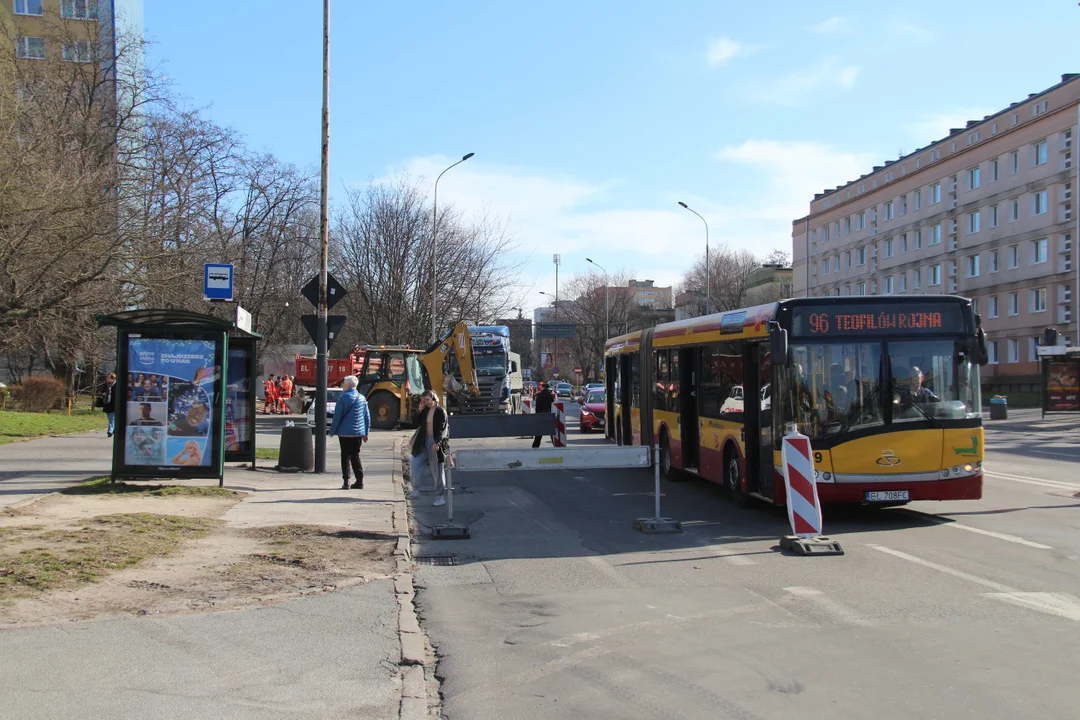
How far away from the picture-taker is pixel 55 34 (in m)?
31.5

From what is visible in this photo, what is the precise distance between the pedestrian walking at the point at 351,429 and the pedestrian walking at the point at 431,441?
1.08 m

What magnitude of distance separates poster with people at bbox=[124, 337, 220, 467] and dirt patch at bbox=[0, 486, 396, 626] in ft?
5.44

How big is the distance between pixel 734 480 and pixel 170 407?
8088mm

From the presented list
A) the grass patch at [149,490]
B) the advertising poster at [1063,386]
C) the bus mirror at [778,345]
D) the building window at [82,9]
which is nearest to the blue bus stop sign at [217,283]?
the grass patch at [149,490]

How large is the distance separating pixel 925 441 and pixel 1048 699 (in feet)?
20.8

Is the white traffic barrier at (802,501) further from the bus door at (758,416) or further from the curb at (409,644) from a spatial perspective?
the curb at (409,644)

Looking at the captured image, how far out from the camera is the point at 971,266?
204 feet

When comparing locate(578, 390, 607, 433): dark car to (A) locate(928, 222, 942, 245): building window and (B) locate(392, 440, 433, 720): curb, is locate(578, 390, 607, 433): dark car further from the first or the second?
(A) locate(928, 222, 942, 245): building window

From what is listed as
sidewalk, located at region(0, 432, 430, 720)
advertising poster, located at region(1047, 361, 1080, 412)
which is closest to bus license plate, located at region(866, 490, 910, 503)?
sidewalk, located at region(0, 432, 430, 720)

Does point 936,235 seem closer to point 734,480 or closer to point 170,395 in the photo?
point 734,480

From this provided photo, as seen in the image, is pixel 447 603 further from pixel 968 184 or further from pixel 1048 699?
pixel 968 184

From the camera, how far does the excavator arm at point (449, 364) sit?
29.5 meters

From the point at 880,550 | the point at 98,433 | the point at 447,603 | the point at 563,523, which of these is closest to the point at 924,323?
the point at 880,550

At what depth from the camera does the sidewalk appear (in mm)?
4879
